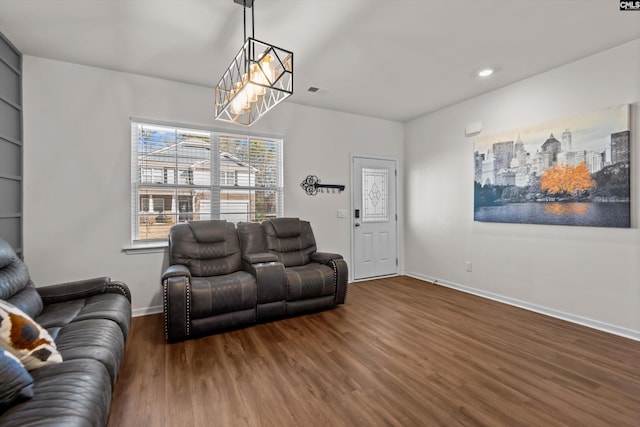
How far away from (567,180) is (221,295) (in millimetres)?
3730

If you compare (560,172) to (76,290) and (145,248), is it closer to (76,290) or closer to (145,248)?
(145,248)

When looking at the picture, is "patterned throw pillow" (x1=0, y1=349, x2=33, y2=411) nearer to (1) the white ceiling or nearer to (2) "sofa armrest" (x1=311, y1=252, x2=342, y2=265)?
(1) the white ceiling

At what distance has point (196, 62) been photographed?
3.03m

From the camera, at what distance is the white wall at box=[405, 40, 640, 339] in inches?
107

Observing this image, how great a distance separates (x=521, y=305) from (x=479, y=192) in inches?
58.4

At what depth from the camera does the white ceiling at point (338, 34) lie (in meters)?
2.22

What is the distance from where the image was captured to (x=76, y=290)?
7.97 ft

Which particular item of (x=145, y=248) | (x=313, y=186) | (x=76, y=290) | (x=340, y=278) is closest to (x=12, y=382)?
(x=76, y=290)

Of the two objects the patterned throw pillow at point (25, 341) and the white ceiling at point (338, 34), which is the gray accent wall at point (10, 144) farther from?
the patterned throw pillow at point (25, 341)

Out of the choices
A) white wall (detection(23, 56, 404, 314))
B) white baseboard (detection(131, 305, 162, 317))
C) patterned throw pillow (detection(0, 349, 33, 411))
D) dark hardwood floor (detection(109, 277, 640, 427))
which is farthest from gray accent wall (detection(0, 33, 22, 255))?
patterned throw pillow (detection(0, 349, 33, 411))

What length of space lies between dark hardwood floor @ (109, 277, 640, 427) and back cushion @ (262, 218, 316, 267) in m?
0.82

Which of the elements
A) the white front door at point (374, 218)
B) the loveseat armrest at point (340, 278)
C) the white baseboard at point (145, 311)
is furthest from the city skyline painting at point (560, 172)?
the white baseboard at point (145, 311)

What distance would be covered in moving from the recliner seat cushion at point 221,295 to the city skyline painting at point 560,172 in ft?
10.3

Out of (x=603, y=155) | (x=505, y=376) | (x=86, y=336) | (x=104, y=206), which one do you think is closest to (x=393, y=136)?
(x=603, y=155)
